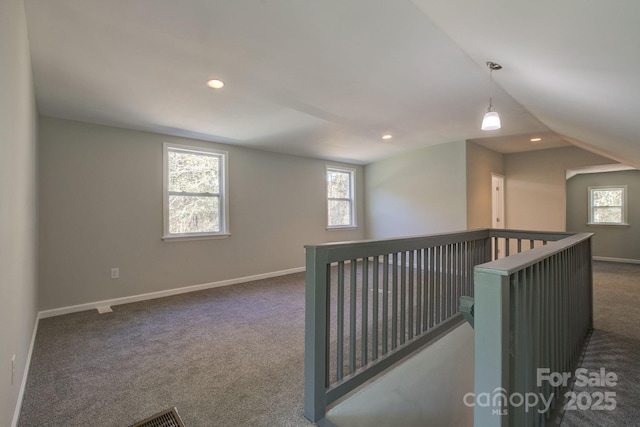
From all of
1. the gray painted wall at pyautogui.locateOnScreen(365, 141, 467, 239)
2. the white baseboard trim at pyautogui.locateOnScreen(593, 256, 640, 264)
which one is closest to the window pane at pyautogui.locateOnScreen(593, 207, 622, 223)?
the white baseboard trim at pyautogui.locateOnScreen(593, 256, 640, 264)

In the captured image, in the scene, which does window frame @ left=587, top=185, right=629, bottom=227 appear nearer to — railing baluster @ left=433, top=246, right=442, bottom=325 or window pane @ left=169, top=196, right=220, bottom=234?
railing baluster @ left=433, top=246, right=442, bottom=325

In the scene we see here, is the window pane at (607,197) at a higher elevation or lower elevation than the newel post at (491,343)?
higher

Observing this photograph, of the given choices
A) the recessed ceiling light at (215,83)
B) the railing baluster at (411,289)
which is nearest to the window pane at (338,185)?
the recessed ceiling light at (215,83)

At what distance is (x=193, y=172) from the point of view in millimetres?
4633

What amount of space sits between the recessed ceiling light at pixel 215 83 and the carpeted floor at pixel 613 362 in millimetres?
3704

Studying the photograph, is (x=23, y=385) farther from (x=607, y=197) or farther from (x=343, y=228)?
(x=607, y=197)

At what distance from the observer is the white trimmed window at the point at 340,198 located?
261 inches

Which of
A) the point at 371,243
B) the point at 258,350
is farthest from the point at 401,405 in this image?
the point at 258,350

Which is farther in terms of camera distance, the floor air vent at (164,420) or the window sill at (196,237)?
the window sill at (196,237)

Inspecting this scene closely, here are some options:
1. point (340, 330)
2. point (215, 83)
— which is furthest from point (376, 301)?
point (215, 83)

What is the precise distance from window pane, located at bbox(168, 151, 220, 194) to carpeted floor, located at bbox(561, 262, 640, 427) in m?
4.72

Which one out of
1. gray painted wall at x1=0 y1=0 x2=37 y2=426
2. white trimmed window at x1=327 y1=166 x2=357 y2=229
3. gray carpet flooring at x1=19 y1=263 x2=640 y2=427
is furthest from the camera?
white trimmed window at x1=327 y1=166 x2=357 y2=229

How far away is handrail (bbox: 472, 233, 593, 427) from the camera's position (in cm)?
106

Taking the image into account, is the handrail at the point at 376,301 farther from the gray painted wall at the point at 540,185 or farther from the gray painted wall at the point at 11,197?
the gray painted wall at the point at 540,185
